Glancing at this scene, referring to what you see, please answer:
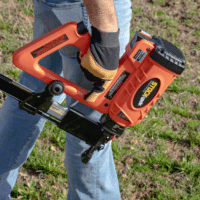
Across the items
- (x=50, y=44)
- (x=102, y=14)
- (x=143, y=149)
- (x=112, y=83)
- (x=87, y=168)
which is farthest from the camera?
(x=143, y=149)

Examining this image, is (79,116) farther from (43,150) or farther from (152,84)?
(43,150)

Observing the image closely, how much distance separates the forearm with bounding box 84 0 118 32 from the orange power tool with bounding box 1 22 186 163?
17 cm

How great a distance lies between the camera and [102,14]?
3.90 feet

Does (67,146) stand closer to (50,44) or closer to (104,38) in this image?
(50,44)

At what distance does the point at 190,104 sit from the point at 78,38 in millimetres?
2407

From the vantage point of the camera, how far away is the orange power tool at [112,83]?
1411 millimetres

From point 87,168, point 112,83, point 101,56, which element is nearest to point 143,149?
point 87,168

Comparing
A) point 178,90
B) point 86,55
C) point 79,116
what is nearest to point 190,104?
point 178,90

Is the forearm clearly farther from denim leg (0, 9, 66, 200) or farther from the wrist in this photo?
denim leg (0, 9, 66, 200)

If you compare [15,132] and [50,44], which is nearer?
[50,44]

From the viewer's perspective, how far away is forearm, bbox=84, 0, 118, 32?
1161 mm

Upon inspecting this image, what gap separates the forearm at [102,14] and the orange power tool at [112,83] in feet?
0.55

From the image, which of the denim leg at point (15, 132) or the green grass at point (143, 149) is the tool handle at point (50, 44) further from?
the green grass at point (143, 149)

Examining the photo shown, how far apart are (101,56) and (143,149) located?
5.52 ft
